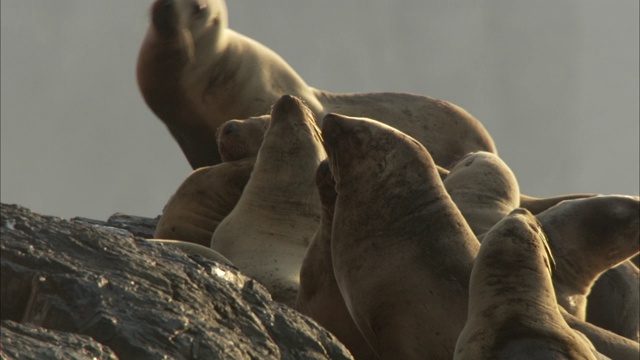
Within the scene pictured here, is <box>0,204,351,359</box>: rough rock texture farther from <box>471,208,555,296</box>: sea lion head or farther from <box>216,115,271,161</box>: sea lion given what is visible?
<box>216,115,271,161</box>: sea lion

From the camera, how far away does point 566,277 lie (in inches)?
313

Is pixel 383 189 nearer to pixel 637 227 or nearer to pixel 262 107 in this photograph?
pixel 637 227

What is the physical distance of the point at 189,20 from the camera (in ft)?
36.4

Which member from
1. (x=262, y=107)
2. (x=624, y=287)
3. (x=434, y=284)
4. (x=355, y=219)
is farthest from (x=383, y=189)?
(x=262, y=107)

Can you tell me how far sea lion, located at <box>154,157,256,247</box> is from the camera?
9383mm

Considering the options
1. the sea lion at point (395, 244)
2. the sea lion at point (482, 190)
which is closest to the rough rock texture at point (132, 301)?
A: the sea lion at point (395, 244)

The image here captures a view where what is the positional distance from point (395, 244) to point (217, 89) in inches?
214

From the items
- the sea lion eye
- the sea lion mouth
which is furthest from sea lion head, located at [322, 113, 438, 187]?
the sea lion eye

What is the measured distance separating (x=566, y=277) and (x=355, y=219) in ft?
6.03

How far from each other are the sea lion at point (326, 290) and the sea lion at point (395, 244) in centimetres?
25

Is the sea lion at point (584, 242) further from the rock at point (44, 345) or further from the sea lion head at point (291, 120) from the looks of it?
the rock at point (44, 345)

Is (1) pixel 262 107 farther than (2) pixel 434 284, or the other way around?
(1) pixel 262 107

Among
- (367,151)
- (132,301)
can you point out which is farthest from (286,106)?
(132,301)

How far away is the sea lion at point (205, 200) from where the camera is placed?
9383mm
